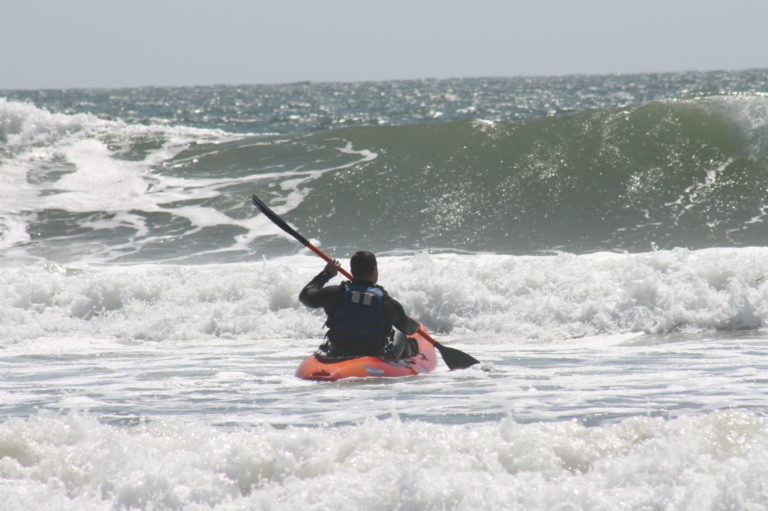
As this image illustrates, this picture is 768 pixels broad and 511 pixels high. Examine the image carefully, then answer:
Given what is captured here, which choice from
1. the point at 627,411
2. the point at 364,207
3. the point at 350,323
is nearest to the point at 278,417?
the point at 350,323

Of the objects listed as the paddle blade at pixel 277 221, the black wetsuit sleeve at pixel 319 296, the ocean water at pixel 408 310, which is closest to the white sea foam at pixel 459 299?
the ocean water at pixel 408 310

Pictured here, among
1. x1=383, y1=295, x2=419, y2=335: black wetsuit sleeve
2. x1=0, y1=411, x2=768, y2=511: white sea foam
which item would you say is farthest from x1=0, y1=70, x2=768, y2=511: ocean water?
x1=383, y1=295, x2=419, y2=335: black wetsuit sleeve

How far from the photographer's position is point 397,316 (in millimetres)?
6613

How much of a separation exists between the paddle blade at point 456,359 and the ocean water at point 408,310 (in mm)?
104

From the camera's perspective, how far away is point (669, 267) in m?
9.83

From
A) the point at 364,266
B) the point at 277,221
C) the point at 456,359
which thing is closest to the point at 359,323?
the point at 364,266

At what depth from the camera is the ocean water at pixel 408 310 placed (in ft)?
13.8

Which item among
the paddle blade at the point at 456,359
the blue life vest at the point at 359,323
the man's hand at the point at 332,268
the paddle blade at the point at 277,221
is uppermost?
the paddle blade at the point at 277,221

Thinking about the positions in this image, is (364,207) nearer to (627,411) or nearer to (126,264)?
(126,264)

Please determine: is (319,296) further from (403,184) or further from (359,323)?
(403,184)

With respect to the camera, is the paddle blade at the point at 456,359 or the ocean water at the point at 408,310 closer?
the ocean water at the point at 408,310

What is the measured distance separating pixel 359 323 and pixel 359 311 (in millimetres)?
105

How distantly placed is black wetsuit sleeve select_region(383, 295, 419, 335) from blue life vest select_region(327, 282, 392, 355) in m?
0.05

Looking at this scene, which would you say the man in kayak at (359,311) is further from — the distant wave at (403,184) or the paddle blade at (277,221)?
the distant wave at (403,184)
